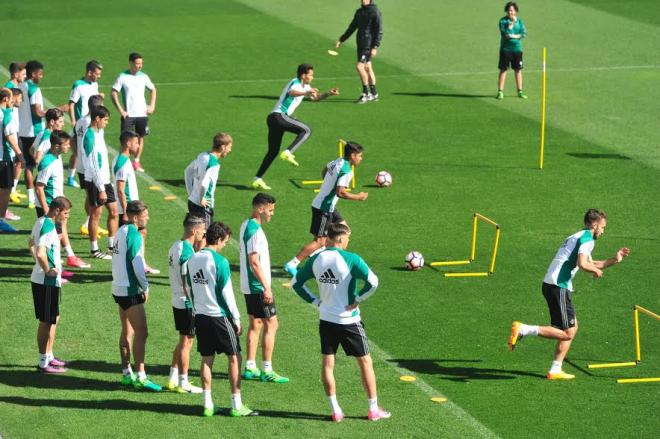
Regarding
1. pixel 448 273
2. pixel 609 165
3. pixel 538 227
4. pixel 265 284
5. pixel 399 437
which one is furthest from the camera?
pixel 609 165

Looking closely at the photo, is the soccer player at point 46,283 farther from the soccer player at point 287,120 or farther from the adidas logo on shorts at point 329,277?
the soccer player at point 287,120

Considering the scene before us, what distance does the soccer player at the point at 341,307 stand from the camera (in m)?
13.6

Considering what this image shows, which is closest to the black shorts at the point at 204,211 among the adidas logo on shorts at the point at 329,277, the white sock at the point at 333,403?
the adidas logo on shorts at the point at 329,277

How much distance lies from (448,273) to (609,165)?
292 inches

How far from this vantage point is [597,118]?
28.7 m

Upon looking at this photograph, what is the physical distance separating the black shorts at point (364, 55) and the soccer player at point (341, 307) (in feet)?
53.8

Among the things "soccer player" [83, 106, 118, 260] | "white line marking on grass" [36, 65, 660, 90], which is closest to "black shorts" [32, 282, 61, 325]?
"soccer player" [83, 106, 118, 260]

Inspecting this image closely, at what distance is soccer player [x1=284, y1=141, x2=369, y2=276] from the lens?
59.4 feet

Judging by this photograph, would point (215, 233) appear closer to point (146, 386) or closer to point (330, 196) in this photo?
point (146, 386)

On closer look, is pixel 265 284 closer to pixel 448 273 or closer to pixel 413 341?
pixel 413 341

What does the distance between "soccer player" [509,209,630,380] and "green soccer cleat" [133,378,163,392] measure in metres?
4.35

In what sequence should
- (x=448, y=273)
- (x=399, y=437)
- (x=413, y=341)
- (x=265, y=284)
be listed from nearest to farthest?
(x=399, y=437) → (x=265, y=284) → (x=413, y=341) → (x=448, y=273)

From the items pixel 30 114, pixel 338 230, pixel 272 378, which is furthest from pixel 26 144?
pixel 338 230

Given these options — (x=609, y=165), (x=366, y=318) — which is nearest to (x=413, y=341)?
(x=366, y=318)
